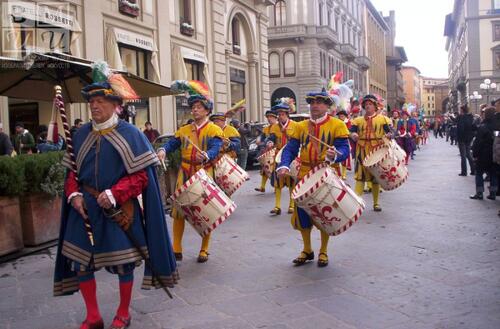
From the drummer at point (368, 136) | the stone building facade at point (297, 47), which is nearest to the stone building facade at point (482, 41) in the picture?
the stone building facade at point (297, 47)

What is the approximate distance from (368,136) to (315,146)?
4.20 m

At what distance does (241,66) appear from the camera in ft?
92.9

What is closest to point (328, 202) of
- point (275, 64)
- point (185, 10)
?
point (185, 10)

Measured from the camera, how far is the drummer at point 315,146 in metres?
5.90

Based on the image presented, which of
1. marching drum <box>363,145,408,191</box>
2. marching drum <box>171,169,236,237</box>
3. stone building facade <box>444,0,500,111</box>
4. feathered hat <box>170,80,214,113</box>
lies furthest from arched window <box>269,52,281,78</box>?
marching drum <box>171,169,236,237</box>

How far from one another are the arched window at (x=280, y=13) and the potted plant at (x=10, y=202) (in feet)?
134

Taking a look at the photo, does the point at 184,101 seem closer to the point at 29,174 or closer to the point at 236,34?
the point at 236,34

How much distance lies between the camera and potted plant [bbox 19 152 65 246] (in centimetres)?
715

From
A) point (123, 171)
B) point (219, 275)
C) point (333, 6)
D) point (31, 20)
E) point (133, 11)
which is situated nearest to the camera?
point (123, 171)

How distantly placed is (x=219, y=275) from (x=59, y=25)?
11.6 metres

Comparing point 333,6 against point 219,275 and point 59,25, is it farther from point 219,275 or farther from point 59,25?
point 219,275

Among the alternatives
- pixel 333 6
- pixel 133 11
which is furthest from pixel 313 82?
pixel 133 11

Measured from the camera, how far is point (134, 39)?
18625 mm

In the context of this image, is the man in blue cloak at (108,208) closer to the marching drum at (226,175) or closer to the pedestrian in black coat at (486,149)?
the marching drum at (226,175)
